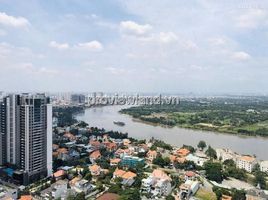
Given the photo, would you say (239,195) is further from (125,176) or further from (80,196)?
(80,196)

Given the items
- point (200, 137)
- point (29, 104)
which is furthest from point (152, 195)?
point (200, 137)

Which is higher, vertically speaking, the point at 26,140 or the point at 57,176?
the point at 26,140

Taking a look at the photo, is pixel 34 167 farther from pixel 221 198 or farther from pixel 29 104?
pixel 221 198

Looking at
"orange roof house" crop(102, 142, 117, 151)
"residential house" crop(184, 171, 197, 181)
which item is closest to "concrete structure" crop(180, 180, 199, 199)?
"residential house" crop(184, 171, 197, 181)

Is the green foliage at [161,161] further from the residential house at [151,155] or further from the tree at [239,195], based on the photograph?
the tree at [239,195]

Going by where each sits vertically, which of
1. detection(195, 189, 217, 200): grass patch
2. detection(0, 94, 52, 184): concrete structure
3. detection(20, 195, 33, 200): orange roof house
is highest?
detection(0, 94, 52, 184): concrete structure

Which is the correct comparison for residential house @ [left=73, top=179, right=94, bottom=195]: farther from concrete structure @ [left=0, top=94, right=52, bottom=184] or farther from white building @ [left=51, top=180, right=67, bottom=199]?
concrete structure @ [left=0, top=94, right=52, bottom=184]
